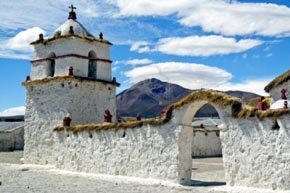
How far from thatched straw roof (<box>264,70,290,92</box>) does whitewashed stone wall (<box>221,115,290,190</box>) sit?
639cm

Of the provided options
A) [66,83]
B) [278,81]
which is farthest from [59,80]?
[278,81]

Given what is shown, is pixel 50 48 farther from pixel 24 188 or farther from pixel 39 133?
pixel 24 188

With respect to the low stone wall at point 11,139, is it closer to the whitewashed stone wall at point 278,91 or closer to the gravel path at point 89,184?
the gravel path at point 89,184

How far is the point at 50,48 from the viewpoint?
21484mm

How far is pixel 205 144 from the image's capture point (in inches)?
1261

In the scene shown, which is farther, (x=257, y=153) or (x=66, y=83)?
(x=66, y=83)

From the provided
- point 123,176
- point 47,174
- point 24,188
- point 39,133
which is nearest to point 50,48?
point 39,133

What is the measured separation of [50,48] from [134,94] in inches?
5292

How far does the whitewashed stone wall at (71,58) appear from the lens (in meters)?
20.6

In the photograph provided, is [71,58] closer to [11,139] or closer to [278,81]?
[278,81]

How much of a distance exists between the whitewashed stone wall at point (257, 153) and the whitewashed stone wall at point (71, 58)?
10.1 meters

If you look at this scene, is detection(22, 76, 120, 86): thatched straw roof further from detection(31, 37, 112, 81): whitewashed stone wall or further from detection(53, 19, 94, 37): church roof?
detection(53, 19, 94, 37): church roof

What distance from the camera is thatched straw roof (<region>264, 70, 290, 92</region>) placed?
58.2 ft

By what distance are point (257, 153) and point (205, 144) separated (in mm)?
20431
